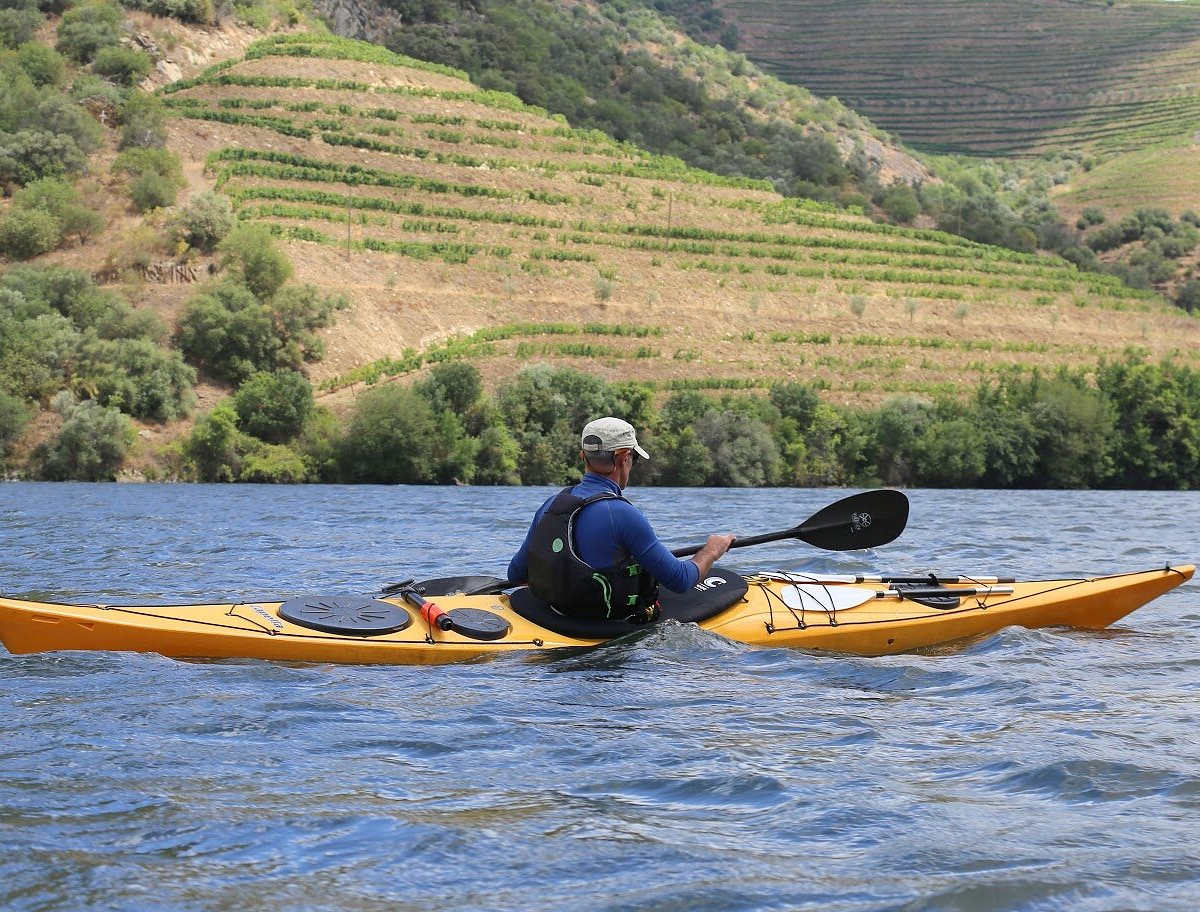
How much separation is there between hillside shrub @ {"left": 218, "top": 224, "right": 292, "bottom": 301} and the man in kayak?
35.7 meters

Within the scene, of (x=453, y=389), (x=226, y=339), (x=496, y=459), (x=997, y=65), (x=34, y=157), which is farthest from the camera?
(x=997, y=65)

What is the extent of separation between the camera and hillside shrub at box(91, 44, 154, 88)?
61281 millimetres

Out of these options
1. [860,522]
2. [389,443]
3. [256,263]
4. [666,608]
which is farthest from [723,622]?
[256,263]

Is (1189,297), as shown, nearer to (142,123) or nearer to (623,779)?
(142,123)

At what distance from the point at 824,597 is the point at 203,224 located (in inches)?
1553

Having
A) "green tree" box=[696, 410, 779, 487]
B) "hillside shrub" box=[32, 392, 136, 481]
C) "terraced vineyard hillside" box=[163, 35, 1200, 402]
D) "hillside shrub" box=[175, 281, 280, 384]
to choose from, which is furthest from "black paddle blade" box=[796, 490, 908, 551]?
"terraced vineyard hillside" box=[163, 35, 1200, 402]

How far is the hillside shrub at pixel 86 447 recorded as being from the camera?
32.9 m

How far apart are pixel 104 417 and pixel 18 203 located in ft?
53.9

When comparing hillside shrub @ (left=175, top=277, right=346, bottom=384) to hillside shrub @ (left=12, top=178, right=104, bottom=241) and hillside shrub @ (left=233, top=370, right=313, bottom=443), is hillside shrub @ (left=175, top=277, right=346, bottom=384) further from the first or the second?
hillside shrub @ (left=12, top=178, right=104, bottom=241)

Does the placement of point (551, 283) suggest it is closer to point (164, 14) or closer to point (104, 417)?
point (104, 417)

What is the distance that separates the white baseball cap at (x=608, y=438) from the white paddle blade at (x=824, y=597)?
60.5 inches

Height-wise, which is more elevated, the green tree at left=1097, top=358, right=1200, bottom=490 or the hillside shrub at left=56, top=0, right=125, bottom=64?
the hillside shrub at left=56, top=0, right=125, bottom=64

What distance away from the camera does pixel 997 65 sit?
13038cm

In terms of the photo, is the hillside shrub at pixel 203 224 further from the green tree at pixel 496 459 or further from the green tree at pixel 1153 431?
the green tree at pixel 1153 431
